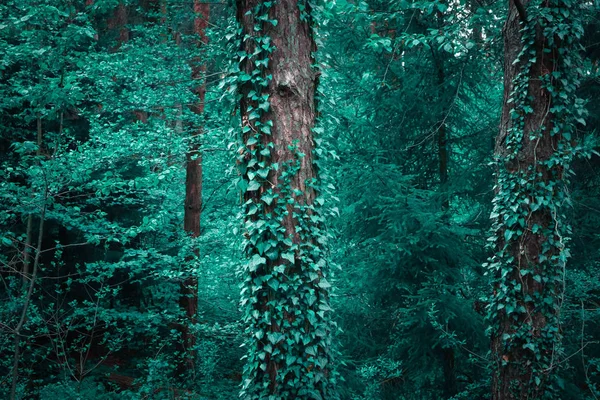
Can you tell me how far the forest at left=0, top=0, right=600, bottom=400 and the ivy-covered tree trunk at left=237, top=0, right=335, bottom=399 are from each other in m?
0.02

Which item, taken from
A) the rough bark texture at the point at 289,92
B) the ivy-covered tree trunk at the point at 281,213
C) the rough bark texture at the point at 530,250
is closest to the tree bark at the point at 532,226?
Result: the rough bark texture at the point at 530,250

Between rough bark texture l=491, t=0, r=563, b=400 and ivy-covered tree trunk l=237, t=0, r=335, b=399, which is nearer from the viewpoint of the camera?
ivy-covered tree trunk l=237, t=0, r=335, b=399

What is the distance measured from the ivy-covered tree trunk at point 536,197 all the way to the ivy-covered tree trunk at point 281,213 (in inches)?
92.6

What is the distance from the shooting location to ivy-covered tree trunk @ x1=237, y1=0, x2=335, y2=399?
12.0 feet

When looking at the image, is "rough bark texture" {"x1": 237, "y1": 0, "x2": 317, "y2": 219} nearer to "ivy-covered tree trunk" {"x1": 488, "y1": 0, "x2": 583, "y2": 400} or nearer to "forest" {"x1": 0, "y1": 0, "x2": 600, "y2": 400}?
"forest" {"x1": 0, "y1": 0, "x2": 600, "y2": 400}

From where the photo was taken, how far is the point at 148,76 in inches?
270

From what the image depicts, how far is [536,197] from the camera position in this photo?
199 inches

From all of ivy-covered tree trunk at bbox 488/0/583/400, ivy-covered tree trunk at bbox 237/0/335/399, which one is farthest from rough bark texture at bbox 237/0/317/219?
Result: ivy-covered tree trunk at bbox 488/0/583/400

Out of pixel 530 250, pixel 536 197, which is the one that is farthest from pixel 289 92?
pixel 530 250

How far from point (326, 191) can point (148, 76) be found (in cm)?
402

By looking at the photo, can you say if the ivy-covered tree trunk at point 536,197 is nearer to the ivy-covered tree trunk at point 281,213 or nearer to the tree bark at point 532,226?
the tree bark at point 532,226

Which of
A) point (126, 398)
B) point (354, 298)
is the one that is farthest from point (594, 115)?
point (126, 398)

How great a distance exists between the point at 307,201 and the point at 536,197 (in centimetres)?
261

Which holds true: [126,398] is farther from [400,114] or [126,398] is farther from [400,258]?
[400,114]
